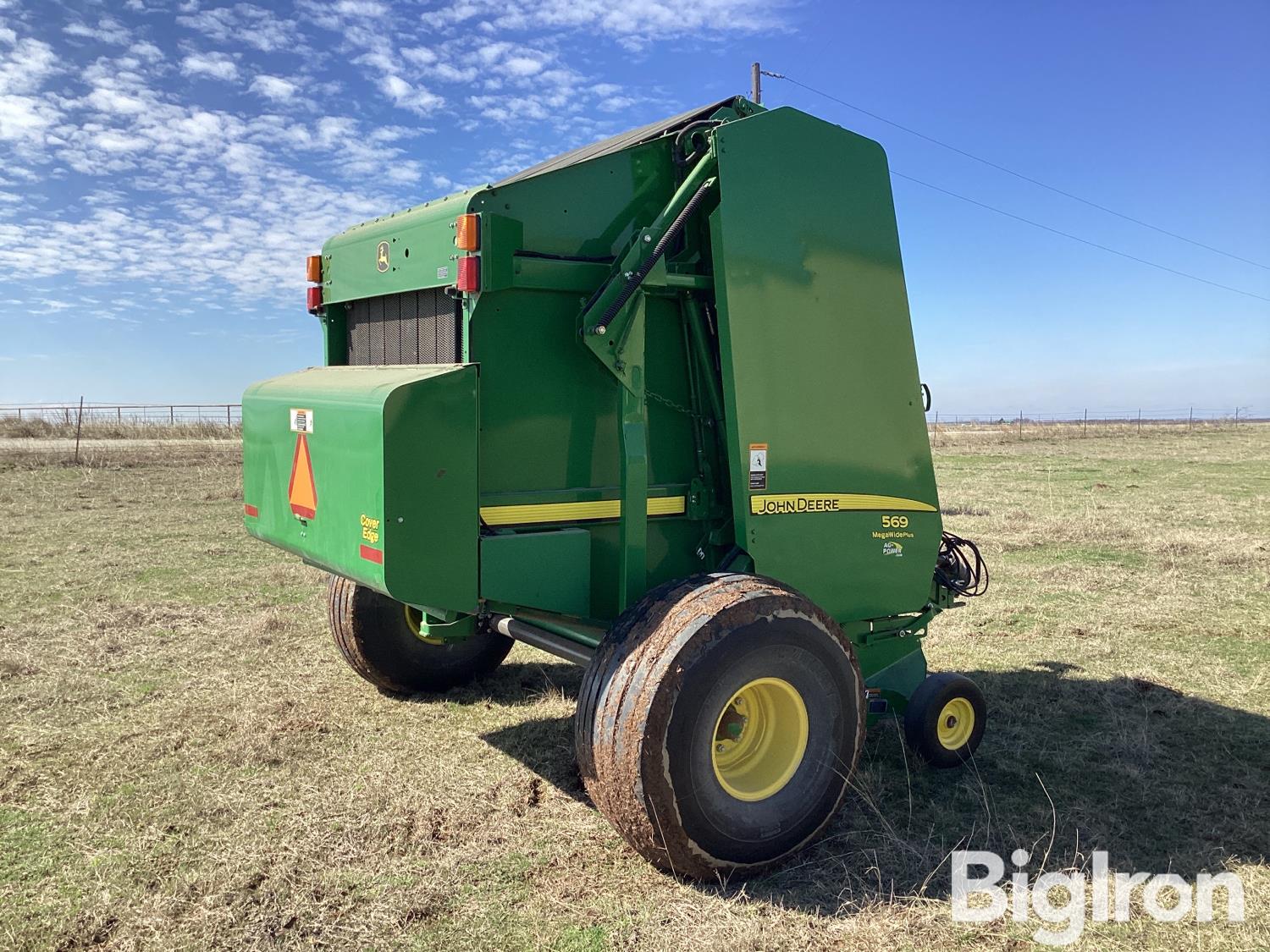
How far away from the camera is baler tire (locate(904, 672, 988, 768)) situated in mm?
4816

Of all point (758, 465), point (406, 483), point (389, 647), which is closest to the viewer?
point (406, 483)

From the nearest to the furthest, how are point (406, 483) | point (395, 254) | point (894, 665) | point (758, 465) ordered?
point (406, 483)
point (758, 465)
point (395, 254)
point (894, 665)

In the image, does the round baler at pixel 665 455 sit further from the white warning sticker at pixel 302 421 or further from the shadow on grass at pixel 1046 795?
the shadow on grass at pixel 1046 795

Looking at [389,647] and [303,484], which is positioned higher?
[303,484]

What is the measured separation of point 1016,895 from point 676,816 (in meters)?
1.39

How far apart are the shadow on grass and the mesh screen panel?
215 cm

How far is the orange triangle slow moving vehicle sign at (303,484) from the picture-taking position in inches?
169

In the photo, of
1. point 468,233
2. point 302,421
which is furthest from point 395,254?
point 302,421

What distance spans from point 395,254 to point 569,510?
1454 millimetres

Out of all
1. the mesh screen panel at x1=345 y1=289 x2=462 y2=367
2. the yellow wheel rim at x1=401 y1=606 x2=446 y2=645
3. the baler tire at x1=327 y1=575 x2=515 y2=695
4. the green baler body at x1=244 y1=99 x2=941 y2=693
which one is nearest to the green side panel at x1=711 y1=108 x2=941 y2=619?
the green baler body at x1=244 y1=99 x2=941 y2=693

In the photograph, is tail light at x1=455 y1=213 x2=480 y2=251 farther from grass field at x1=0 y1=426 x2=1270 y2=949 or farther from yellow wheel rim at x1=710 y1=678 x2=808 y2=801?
grass field at x1=0 y1=426 x2=1270 y2=949

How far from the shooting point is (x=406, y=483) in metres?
3.72

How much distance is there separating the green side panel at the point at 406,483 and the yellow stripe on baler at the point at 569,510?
0.18m

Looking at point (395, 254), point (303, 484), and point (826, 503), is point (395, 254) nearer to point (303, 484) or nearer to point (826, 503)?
point (303, 484)
